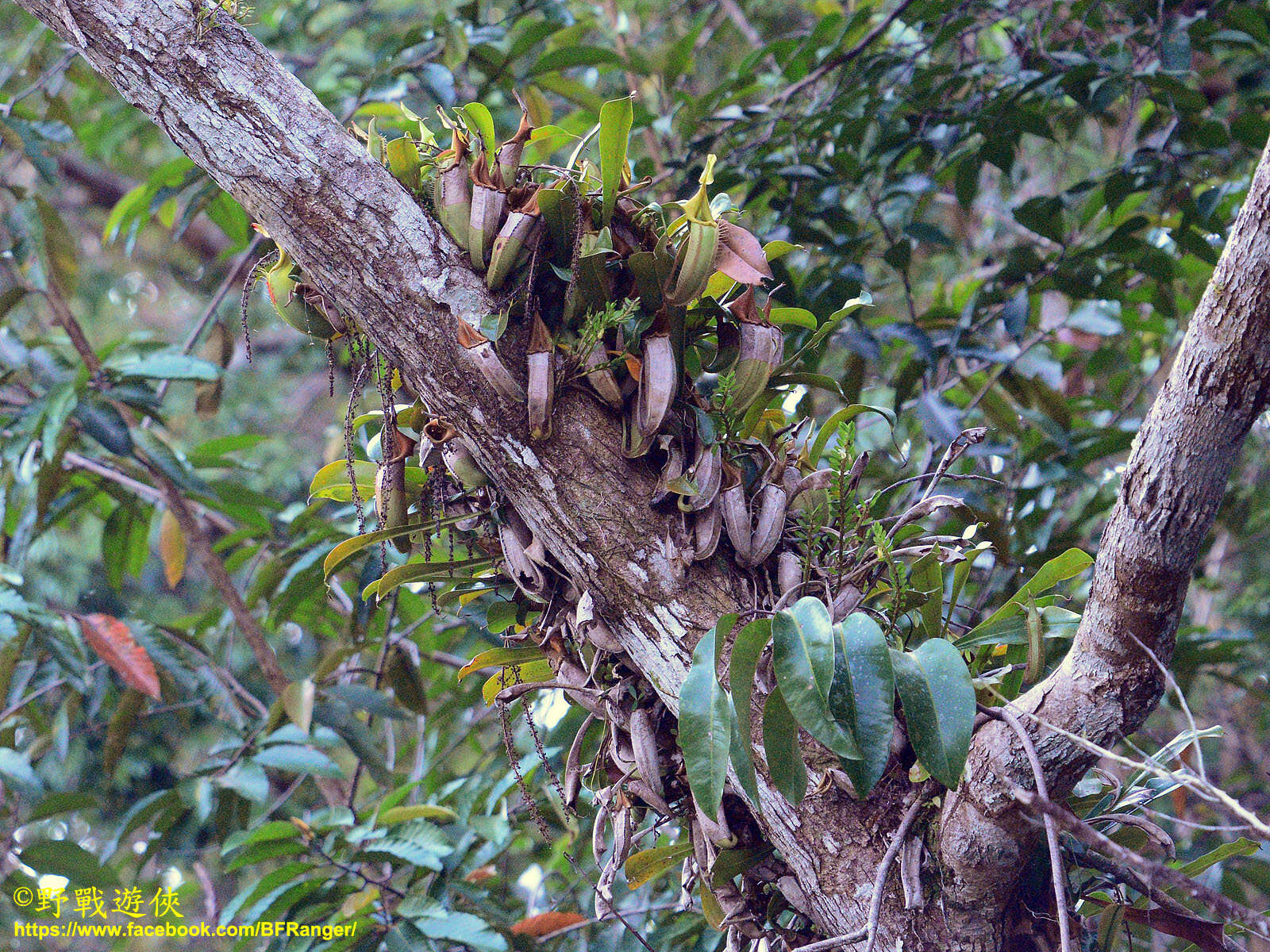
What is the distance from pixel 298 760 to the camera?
5.04 feet

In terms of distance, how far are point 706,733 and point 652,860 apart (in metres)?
0.34

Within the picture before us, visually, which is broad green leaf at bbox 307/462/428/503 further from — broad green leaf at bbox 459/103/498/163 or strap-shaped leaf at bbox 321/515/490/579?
broad green leaf at bbox 459/103/498/163

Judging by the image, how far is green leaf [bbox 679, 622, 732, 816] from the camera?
2.44 feet

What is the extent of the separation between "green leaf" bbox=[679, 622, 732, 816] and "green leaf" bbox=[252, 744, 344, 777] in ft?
3.13

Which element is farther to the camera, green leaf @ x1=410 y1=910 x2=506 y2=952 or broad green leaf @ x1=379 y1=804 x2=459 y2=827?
broad green leaf @ x1=379 y1=804 x2=459 y2=827

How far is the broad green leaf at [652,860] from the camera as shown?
100 cm

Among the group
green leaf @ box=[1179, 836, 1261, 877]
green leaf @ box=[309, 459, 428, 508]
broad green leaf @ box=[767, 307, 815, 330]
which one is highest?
green leaf @ box=[309, 459, 428, 508]

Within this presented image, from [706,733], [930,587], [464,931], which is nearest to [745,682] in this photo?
[706,733]

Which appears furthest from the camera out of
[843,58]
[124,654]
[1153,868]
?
[843,58]

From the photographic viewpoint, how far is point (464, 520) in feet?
3.20

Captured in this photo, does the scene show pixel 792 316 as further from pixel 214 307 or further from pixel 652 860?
pixel 214 307

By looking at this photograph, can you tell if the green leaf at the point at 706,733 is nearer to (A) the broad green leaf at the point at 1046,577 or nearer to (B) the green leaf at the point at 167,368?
(A) the broad green leaf at the point at 1046,577

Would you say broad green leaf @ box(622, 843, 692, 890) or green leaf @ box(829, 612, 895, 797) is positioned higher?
green leaf @ box(829, 612, 895, 797)

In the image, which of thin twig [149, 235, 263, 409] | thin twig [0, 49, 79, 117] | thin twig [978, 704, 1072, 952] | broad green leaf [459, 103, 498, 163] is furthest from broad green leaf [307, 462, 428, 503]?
thin twig [0, 49, 79, 117]
